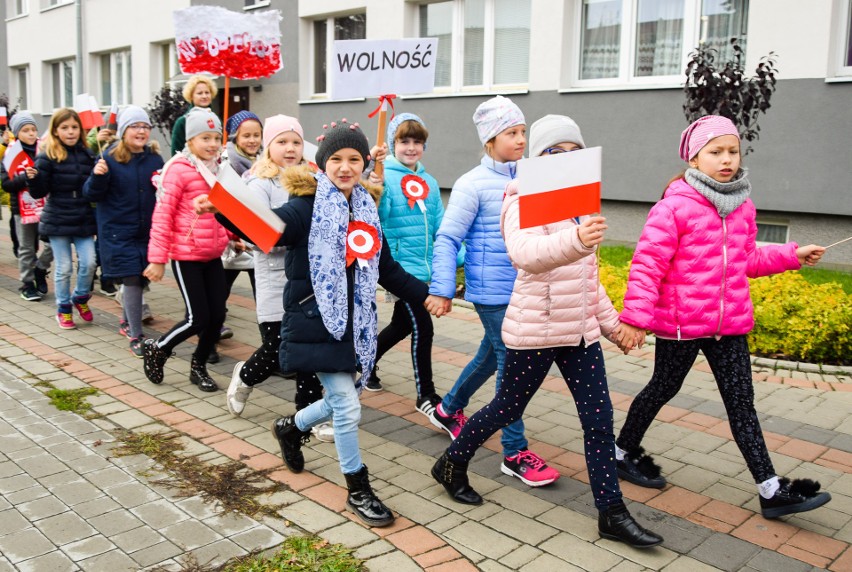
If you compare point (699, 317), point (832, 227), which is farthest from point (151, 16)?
point (699, 317)

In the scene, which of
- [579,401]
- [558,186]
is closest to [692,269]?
[579,401]

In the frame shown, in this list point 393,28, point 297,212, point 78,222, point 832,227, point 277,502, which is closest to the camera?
point 297,212

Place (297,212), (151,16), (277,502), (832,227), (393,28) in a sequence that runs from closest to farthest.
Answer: (297,212) < (277,502) < (832,227) < (393,28) < (151,16)

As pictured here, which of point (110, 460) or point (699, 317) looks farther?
point (110, 460)

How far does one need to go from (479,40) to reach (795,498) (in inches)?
478

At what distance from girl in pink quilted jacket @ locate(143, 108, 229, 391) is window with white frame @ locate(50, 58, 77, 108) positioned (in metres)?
24.6

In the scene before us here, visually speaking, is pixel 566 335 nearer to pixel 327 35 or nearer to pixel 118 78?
pixel 327 35

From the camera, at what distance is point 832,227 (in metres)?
10.7

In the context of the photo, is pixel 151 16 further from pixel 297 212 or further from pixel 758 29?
pixel 297 212

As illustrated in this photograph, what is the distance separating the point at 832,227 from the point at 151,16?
Answer: 18.5 meters

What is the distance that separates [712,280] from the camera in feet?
13.0

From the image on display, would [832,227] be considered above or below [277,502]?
above

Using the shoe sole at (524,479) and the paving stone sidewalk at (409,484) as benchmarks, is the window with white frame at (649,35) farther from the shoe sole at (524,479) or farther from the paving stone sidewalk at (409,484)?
the shoe sole at (524,479)

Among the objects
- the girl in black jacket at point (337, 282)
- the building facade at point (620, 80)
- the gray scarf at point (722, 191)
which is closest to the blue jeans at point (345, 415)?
the girl in black jacket at point (337, 282)
